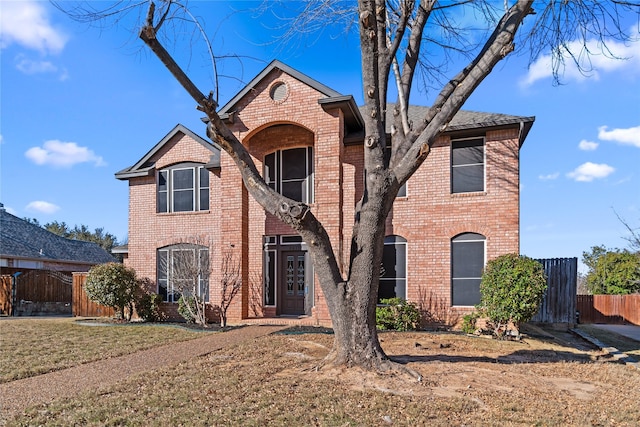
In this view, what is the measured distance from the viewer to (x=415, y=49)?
7.90 meters

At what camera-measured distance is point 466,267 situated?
42.4ft

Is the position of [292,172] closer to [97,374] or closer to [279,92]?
[279,92]

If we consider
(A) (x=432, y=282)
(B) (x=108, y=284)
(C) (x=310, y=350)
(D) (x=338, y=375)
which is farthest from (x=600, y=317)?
(B) (x=108, y=284)

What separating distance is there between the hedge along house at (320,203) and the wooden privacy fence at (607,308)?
12.5 meters

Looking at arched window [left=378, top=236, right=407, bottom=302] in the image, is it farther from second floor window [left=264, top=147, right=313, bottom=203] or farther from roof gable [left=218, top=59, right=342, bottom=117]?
roof gable [left=218, top=59, right=342, bottom=117]

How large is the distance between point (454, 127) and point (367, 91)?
6634 millimetres

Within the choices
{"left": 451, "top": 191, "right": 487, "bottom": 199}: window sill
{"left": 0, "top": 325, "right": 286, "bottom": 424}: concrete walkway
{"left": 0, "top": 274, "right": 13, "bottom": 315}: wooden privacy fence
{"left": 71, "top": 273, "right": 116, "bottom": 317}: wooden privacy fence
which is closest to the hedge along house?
{"left": 451, "top": 191, "right": 487, "bottom": 199}: window sill

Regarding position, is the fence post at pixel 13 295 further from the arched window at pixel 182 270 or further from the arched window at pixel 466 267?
the arched window at pixel 466 267

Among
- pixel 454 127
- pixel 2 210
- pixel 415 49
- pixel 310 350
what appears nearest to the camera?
pixel 415 49

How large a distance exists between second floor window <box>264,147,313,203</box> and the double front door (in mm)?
1993

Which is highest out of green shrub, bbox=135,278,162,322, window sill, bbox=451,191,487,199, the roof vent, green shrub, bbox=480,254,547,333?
the roof vent

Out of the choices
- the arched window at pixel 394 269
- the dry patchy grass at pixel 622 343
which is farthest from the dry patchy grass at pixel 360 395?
the arched window at pixel 394 269

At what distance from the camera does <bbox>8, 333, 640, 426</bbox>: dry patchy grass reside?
5.10m

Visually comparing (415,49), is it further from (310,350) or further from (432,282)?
(432,282)
